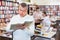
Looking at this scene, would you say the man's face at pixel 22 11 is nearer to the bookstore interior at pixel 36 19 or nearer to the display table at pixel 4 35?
the bookstore interior at pixel 36 19

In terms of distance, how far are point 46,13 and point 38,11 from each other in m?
0.09

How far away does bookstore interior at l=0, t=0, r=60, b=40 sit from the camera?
71.0 inches

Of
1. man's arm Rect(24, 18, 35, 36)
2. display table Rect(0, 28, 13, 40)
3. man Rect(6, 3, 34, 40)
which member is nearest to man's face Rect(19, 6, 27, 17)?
man Rect(6, 3, 34, 40)

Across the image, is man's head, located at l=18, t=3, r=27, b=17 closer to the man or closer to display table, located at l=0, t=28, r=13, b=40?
the man

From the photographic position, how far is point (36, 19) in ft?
6.06

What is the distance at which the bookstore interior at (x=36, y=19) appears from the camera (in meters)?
1.80

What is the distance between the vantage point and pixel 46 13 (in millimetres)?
1818

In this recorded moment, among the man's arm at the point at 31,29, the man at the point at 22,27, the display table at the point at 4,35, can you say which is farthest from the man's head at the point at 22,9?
the display table at the point at 4,35

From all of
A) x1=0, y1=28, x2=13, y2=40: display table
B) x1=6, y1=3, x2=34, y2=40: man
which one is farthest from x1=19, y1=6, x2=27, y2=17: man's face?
x1=0, y1=28, x2=13, y2=40: display table

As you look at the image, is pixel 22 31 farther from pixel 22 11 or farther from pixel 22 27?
pixel 22 11

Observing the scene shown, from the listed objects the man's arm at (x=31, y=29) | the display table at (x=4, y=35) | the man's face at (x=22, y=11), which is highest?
the man's face at (x=22, y=11)

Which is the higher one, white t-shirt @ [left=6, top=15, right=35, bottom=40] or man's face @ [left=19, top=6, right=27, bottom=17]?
man's face @ [left=19, top=6, right=27, bottom=17]

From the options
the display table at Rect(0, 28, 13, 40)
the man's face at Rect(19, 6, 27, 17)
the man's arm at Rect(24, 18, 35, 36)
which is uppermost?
the man's face at Rect(19, 6, 27, 17)

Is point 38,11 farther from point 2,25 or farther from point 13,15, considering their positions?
point 2,25
